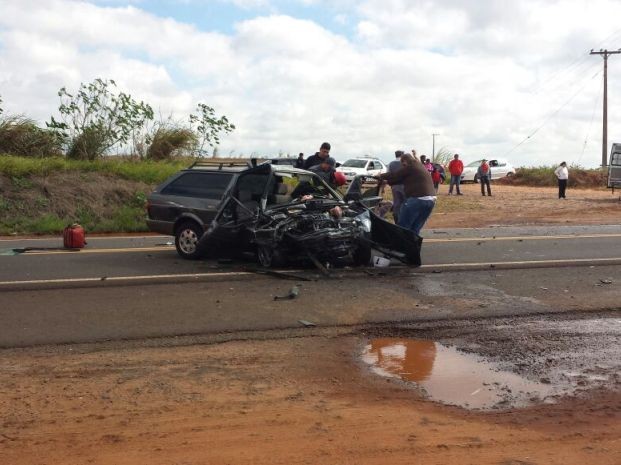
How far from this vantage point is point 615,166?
2870cm

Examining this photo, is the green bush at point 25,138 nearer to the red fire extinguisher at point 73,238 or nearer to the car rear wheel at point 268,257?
the red fire extinguisher at point 73,238

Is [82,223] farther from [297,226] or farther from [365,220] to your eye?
[365,220]

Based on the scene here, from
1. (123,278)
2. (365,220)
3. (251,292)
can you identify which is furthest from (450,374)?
(123,278)

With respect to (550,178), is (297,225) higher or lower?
lower

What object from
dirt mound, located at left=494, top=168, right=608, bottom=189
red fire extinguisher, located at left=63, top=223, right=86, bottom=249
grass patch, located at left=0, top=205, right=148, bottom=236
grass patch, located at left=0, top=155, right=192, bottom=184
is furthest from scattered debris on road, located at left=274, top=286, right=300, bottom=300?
dirt mound, located at left=494, top=168, right=608, bottom=189

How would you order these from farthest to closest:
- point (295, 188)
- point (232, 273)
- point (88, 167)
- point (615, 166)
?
point (615, 166)
point (88, 167)
point (295, 188)
point (232, 273)

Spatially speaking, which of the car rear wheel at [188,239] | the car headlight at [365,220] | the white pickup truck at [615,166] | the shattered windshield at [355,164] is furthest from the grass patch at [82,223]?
the white pickup truck at [615,166]

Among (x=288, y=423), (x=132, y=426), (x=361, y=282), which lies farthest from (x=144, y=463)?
(x=361, y=282)

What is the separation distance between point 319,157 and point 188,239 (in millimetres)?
3097

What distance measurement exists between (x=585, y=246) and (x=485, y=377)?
29.3 feet

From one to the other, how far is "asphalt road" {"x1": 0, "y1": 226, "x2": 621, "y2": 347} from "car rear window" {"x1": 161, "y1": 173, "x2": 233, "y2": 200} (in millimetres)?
1165

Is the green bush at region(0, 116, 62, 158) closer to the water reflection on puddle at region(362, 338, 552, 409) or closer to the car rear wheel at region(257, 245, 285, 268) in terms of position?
the car rear wheel at region(257, 245, 285, 268)

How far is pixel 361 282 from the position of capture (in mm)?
10070

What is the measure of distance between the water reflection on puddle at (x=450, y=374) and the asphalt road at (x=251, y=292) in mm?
1063
